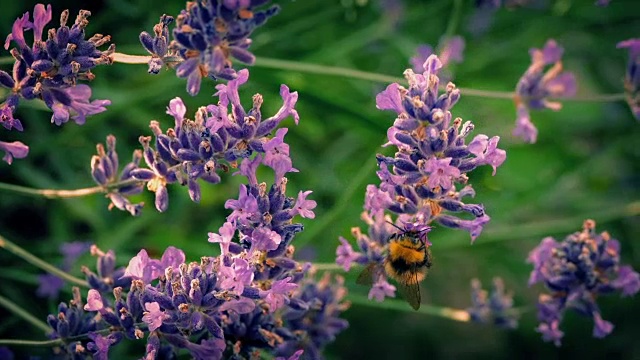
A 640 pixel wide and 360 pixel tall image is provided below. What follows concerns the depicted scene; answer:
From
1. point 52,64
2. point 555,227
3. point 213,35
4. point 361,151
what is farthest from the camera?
point 361,151

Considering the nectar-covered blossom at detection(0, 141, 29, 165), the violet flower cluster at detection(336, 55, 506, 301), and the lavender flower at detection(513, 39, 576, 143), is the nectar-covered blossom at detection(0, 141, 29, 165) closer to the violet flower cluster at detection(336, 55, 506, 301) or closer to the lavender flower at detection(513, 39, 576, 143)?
the violet flower cluster at detection(336, 55, 506, 301)

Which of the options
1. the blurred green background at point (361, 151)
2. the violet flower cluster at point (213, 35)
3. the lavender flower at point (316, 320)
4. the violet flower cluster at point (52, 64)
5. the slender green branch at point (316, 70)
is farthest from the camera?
the blurred green background at point (361, 151)

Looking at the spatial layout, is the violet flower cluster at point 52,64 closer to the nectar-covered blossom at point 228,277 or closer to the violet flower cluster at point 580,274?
the nectar-covered blossom at point 228,277

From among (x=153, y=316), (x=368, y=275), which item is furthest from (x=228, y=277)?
(x=368, y=275)

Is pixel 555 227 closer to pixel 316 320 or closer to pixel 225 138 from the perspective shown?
pixel 316 320

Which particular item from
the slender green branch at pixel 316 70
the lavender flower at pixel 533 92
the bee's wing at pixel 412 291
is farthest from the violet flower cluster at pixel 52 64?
the lavender flower at pixel 533 92

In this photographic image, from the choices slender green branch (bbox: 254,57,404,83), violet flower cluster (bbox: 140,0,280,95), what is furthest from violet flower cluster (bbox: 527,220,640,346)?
violet flower cluster (bbox: 140,0,280,95)
